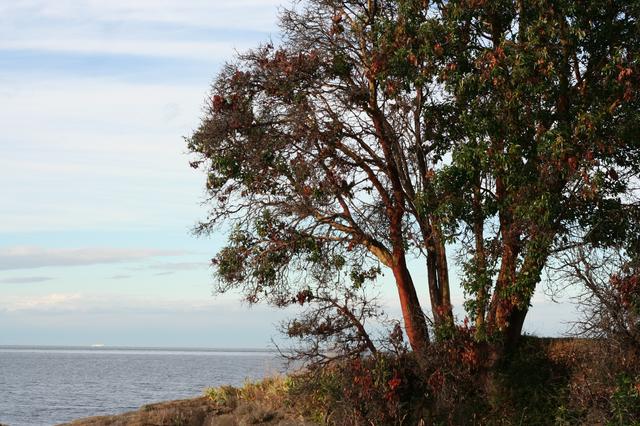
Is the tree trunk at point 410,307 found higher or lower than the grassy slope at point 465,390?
higher

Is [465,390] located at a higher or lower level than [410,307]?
lower

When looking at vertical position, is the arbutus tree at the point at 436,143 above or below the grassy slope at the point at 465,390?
above

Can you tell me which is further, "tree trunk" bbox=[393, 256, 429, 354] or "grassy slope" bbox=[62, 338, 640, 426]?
"tree trunk" bbox=[393, 256, 429, 354]

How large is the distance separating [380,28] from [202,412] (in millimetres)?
11541

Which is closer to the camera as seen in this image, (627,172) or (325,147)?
→ (627,172)

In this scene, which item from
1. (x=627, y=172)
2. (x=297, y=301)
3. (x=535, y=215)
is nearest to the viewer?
(x=535, y=215)

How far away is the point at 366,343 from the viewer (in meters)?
24.7

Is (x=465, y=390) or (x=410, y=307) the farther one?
(x=410, y=307)

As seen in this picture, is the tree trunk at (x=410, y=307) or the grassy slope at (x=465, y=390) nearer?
A: the grassy slope at (x=465, y=390)

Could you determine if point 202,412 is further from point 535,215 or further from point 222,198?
point 535,215

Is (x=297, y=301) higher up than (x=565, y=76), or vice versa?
(x=565, y=76)

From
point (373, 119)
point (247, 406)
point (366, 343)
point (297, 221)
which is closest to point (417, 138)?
point (373, 119)

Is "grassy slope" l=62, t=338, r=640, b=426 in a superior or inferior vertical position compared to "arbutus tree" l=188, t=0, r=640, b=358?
inferior

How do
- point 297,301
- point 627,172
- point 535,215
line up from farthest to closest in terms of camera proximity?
point 297,301 → point 627,172 → point 535,215
